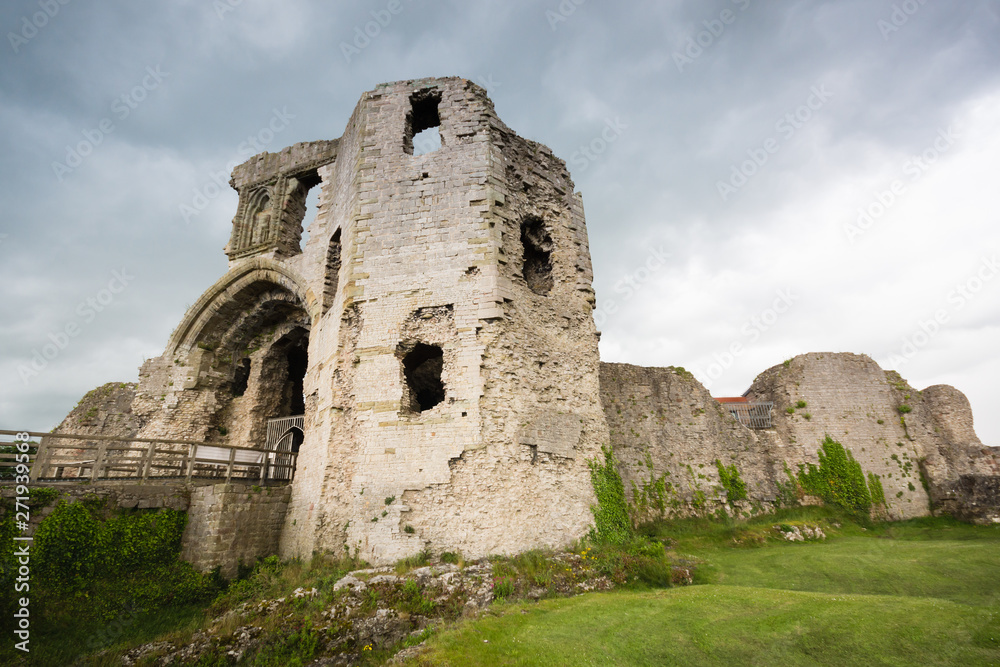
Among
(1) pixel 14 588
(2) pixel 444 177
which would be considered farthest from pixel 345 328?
(1) pixel 14 588

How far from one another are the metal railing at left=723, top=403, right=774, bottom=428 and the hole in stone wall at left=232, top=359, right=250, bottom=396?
13.6 m

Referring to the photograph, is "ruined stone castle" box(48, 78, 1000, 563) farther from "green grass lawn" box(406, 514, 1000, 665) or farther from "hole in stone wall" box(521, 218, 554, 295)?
"green grass lawn" box(406, 514, 1000, 665)

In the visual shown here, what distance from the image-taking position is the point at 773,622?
17.6ft

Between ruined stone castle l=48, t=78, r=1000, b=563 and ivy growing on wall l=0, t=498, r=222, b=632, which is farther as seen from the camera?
ruined stone castle l=48, t=78, r=1000, b=563

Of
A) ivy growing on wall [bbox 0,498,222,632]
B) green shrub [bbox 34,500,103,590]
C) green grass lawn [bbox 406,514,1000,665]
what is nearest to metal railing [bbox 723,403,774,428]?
green grass lawn [bbox 406,514,1000,665]

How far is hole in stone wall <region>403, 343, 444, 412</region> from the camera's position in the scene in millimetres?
9531

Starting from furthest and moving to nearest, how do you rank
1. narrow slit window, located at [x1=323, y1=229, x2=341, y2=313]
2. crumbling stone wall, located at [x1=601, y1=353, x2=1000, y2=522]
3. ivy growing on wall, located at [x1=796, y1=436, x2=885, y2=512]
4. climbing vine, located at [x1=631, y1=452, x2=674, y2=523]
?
ivy growing on wall, located at [x1=796, y1=436, x2=885, y2=512] → crumbling stone wall, located at [x1=601, y1=353, x2=1000, y2=522] → narrow slit window, located at [x1=323, y1=229, x2=341, y2=313] → climbing vine, located at [x1=631, y1=452, x2=674, y2=523]

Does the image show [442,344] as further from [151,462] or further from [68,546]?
[151,462]

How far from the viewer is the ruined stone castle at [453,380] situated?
8438 millimetres

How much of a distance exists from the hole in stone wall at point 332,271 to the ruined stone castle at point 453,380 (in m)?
0.03

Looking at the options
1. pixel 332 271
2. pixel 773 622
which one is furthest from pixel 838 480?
pixel 332 271

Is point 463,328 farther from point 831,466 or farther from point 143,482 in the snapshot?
point 831,466

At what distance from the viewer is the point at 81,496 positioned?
7699 millimetres

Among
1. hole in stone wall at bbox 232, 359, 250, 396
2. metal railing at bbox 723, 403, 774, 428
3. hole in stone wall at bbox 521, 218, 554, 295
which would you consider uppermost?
hole in stone wall at bbox 521, 218, 554, 295
